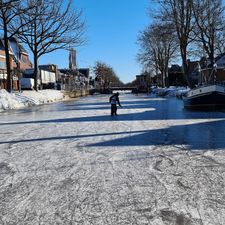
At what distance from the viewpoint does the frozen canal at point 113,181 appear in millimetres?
4871

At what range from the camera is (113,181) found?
21.1 ft

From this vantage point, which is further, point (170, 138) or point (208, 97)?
point (208, 97)

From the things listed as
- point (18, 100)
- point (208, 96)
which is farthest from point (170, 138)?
point (18, 100)

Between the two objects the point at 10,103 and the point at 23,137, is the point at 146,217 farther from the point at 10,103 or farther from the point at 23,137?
the point at 10,103

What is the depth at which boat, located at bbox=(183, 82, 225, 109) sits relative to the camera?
2478 centimetres

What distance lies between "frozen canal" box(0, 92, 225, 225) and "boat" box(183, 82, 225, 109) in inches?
549

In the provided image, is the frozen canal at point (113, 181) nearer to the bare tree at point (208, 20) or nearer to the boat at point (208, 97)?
the boat at point (208, 97)

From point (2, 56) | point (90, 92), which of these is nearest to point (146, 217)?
point (2, 56)

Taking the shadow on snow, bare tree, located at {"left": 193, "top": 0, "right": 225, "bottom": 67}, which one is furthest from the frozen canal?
bare tree, located at {"left": 193, "top": 0, "right": 225, "bottom": 67}

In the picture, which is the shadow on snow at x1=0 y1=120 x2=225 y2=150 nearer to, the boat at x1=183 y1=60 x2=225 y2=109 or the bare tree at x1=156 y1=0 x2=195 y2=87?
the boat at x1=183 y1=60 x2=225 y2=109

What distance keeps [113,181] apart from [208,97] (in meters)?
19.9

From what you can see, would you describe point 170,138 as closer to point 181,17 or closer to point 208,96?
point 208,96

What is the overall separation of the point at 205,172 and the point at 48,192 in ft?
9.40

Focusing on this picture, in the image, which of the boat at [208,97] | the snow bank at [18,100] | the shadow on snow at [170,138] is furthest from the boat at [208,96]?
the snow bank at [18,100]
